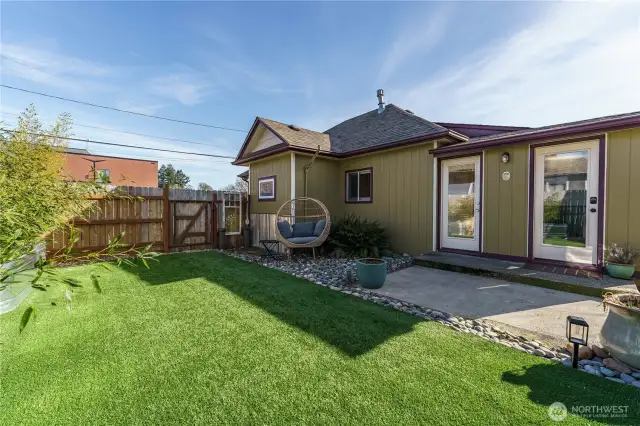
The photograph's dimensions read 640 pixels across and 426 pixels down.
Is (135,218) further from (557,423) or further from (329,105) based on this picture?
(329,105)

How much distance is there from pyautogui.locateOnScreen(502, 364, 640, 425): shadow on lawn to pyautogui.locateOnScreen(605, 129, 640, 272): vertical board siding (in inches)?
135

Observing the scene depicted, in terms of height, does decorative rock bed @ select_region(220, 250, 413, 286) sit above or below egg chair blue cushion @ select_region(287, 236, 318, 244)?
below

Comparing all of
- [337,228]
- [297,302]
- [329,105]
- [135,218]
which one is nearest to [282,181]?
[337,228]

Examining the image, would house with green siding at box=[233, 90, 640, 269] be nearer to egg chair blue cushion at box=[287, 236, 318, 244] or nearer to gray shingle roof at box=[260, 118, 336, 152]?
gray shingle roof at box=[260, 118, 336, 152]

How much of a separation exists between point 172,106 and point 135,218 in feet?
37.6

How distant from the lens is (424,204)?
6496 mm

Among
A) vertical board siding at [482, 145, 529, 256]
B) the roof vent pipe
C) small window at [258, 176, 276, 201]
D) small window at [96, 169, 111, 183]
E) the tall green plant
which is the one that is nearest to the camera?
the tall green plant

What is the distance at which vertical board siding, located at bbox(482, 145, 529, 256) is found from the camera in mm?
5242

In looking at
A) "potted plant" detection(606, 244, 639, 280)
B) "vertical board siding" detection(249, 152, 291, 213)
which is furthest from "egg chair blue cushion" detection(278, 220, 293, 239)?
"potted plant" detection(606, 244, 639, 280)

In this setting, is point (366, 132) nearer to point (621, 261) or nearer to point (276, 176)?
point (276, 176)

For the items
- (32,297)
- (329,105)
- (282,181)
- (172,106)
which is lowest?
(32,297)

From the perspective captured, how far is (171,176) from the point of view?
3803 cm

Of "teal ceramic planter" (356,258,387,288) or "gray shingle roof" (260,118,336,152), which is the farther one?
"gray shingle roof" (260,118,336,152)

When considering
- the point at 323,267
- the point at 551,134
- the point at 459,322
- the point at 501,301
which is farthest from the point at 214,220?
the point at 551,134
